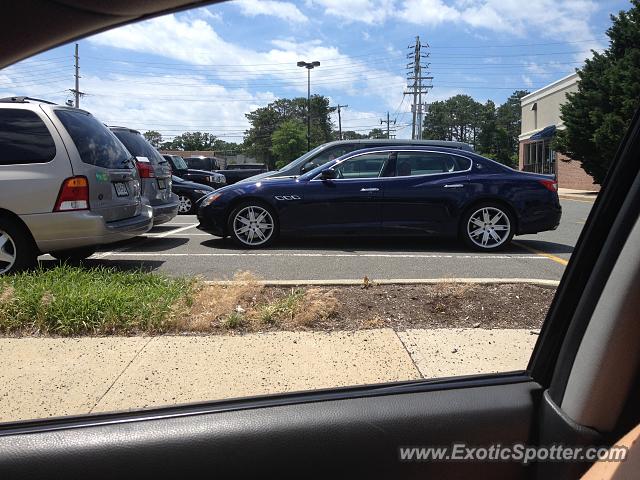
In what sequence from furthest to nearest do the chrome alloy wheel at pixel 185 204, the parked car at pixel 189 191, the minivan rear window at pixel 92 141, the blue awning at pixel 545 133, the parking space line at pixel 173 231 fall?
the blue awning at pixel 545 133, the chrome alloy wheel at pixel 185 204, the parked car at pixel 189 191, the parking space line at pixel 173 231, the minivan rear window at pixel 92 141

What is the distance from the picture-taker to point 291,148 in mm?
62750

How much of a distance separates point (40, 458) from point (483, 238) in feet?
22.7

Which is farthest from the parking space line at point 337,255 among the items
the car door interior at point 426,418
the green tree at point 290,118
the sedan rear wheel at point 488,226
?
the green tree at point 290,118

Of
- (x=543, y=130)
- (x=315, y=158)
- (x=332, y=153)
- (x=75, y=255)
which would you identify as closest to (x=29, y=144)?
(x=75, y=255)

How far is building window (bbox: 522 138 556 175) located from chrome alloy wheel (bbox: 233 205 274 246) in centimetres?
2090

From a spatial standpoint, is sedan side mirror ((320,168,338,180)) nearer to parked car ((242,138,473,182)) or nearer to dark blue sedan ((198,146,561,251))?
dark blue sedan ((198,146,561,251))

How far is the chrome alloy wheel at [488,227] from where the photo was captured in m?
7.81

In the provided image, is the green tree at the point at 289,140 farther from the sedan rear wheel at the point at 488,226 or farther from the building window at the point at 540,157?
the sedan rear wheel at the point at 488,226

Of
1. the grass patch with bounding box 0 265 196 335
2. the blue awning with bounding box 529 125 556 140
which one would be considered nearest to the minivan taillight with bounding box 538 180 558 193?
the grass patch with bounding box 0 265 196 335

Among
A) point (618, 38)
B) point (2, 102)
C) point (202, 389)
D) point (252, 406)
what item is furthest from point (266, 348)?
point (2, 102)

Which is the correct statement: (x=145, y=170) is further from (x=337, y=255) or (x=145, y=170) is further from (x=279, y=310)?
(x=279, y=310)

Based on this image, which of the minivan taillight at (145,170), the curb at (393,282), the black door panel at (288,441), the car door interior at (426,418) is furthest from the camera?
the minivan taillight at (145,170)

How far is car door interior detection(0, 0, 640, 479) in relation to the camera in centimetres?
151

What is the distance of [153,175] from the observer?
27.8 feet
